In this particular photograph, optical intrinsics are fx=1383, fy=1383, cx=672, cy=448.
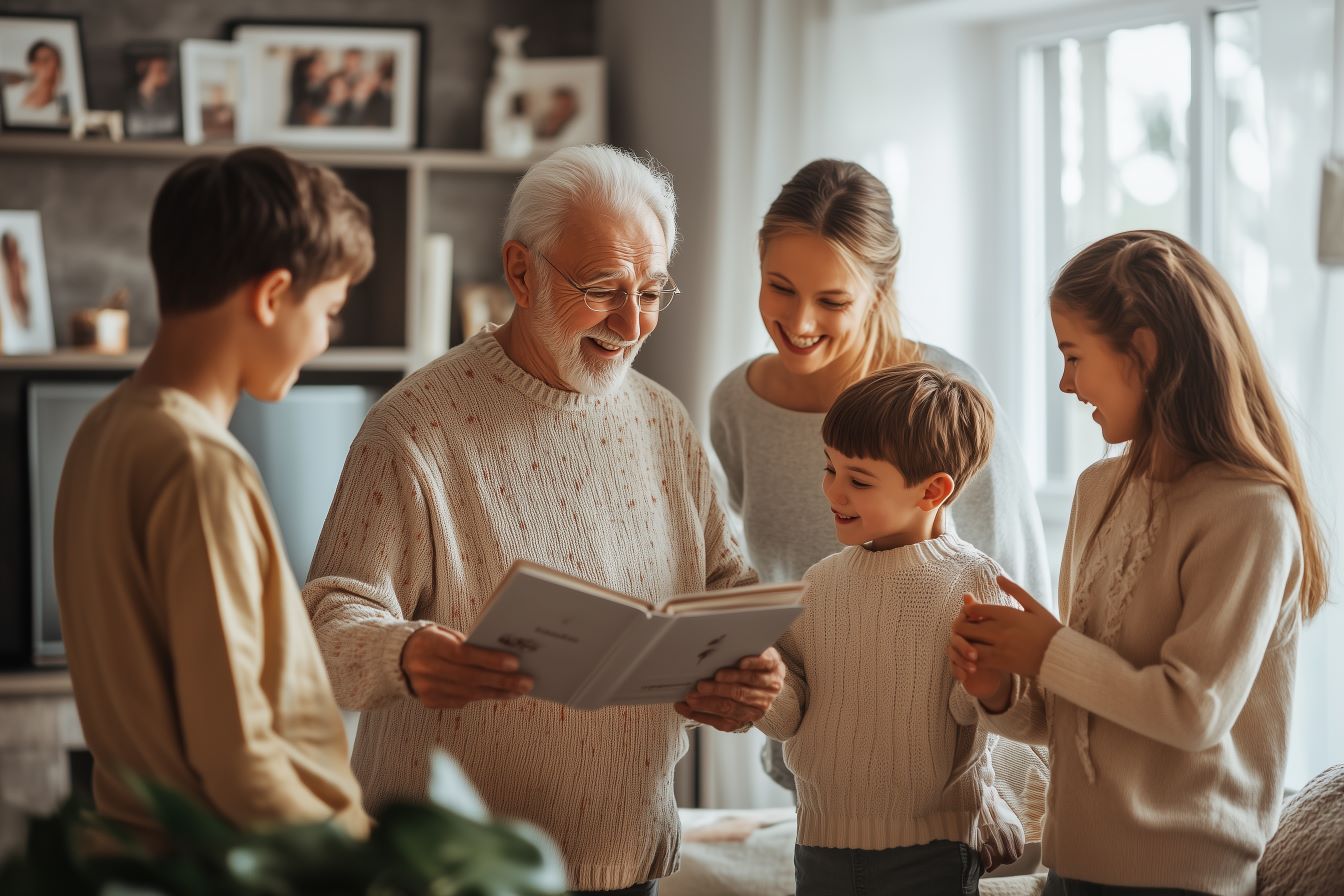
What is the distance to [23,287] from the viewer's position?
405 centimetres

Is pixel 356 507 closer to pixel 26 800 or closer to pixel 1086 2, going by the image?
pixel 1086 2

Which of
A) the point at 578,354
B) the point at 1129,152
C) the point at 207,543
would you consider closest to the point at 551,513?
the point at 578,354

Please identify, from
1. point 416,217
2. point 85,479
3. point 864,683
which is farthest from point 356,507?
point 416,217

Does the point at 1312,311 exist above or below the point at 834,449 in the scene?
above

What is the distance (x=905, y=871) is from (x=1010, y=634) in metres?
0.34

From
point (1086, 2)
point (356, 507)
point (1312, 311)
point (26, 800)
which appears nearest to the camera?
point (356, 507)

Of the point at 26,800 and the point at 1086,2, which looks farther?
the point at 26,800

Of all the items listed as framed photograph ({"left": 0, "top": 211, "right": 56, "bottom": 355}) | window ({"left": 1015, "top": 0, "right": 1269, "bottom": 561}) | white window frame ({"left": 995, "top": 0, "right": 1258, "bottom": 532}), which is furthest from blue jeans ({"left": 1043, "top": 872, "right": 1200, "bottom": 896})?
framed photograph ({"left": 0, "top": 211, "right": 56, "bottom": 355})

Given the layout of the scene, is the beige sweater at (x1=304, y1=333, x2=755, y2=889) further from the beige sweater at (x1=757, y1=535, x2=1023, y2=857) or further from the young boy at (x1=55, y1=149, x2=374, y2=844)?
the young boy at (x1=55, y1=149, x2=374, y2=844)

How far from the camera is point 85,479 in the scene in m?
1.20

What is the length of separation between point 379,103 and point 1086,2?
2.16 metres

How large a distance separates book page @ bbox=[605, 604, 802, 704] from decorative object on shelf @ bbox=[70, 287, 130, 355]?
117 inches

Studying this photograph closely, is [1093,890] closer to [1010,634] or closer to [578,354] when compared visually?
[1010,634]

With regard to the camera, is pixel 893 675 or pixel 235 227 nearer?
pixel 235 227
